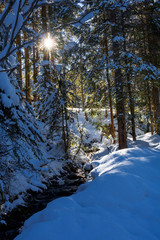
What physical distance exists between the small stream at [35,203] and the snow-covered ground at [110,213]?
6.22ft

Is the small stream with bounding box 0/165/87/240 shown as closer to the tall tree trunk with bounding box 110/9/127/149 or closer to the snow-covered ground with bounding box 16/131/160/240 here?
the snow-covered ground with bounding box 16/131/160/240

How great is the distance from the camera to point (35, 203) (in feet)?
16.3

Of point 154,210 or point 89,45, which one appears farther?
point 89,45

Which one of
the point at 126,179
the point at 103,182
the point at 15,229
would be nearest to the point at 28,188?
the point at 15,229

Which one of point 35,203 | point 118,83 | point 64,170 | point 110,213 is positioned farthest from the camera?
point 64,170

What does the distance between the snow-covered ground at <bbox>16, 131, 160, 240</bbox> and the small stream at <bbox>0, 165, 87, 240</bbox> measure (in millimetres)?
1896

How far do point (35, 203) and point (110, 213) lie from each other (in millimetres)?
3630

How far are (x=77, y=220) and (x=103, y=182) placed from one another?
3.01ft

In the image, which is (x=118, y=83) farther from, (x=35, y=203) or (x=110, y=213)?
(x=110, y=213)

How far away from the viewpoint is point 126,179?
2.66m

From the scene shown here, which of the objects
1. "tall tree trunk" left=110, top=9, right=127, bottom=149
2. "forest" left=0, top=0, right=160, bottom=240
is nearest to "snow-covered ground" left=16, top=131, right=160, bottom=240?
"forest" left=0, top=0, right=160, bottom=240

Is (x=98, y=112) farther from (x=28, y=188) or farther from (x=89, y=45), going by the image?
(x=28, y=188)

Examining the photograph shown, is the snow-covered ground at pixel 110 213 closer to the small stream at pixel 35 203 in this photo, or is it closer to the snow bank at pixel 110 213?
the snow bank at pixel 110 213

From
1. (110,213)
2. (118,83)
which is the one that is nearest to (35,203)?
(110,213)
